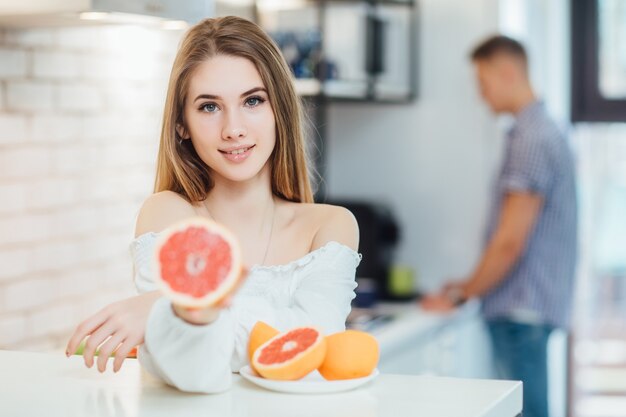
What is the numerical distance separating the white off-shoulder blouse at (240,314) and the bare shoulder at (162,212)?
5 centimetres

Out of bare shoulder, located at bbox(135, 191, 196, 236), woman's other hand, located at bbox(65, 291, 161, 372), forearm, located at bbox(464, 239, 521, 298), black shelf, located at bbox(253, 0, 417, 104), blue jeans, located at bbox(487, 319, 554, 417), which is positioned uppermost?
black shelf, located at bbox(253, 0, 417, 104)

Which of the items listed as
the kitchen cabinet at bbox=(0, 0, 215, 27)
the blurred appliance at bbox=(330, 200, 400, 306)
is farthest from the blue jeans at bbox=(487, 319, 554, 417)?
the kitchen cabinet at bbox=(0, 0, 215, 27)

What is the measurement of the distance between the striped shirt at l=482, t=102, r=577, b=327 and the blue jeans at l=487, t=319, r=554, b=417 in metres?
0.04

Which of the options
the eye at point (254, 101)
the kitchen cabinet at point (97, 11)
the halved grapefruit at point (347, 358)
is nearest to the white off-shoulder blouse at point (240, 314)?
the halved grapefruit at point (347, 358)

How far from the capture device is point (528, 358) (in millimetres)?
3492

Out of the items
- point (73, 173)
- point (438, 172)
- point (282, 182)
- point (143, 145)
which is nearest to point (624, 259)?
point (438, 172)

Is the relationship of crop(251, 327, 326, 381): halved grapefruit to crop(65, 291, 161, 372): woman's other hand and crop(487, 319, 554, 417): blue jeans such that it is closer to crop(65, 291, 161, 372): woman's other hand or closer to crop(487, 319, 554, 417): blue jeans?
crop(65, 291, 161, 372): woman's other hand

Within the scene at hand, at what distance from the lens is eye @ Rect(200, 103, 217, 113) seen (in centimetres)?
165

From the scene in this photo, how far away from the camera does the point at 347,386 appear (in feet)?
4.60

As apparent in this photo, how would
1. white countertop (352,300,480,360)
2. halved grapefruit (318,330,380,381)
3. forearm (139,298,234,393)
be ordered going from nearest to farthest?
forearm (139,298,234,393) → halved grapefruit (318,330,380,381) → white countertop (352,300,480,360)

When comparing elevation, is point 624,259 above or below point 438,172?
below

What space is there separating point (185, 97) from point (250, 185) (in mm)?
183

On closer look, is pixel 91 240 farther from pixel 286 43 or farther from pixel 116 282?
pixel 286 43

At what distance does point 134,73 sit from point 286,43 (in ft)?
2.14
